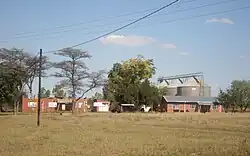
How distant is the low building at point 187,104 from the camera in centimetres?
11125

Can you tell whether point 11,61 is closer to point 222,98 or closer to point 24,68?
point 24,68

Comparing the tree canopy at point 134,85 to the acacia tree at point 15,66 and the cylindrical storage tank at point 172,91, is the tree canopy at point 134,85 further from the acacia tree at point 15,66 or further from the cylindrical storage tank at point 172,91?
the cylindrical storage tank at point 172,91

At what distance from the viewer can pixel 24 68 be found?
255 feet

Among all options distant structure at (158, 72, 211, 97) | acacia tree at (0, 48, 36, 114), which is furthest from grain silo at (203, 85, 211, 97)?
acacia tree at (0, 48, 36, 114)

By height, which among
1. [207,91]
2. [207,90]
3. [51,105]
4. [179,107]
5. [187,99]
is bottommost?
[179,107]

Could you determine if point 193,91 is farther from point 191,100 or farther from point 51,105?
point 51,105

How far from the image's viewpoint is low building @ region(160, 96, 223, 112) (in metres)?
111

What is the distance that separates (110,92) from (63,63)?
24.1 m

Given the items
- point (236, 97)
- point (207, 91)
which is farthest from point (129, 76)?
point (207, 91)

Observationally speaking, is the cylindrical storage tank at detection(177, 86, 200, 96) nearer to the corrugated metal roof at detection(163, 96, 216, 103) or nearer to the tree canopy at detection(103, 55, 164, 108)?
the corrugated metal roof at detection(163, 96, 216, 103)

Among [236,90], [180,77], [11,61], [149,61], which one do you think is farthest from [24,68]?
[180,77]

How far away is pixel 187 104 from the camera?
113 meters

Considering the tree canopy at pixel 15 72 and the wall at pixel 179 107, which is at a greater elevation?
the tree canopy at pixel 15 72

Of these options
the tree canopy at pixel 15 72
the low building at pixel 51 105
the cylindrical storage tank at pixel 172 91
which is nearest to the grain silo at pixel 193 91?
the cylindrical storage tank at pixel 172 91
